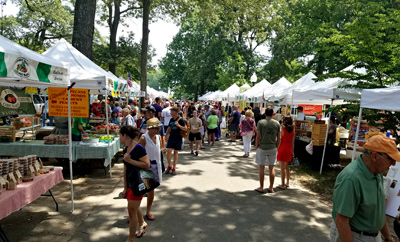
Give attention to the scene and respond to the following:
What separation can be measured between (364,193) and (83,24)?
969 centimetres

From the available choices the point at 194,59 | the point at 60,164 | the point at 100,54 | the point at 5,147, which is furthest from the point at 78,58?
the point at 194,59

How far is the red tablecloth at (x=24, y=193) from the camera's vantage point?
3.39 meters

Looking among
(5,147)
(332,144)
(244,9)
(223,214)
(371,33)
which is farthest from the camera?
(244,9)

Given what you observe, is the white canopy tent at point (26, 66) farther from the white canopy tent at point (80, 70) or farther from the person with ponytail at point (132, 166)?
the white canopy tent at point (80, 70)

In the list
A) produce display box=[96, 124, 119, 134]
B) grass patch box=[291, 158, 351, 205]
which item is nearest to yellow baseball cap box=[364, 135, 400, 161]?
grass patch box=[291, 158, 351, 205]

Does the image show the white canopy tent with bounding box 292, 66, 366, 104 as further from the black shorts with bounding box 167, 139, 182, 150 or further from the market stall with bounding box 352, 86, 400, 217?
the black shorts with bounding box 167, 139, 182, 150

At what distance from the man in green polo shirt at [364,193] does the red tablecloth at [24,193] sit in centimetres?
373

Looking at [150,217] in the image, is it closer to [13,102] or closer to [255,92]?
[13,102]

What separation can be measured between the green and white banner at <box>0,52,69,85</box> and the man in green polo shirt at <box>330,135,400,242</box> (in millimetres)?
3449

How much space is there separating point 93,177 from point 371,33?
27.4ft

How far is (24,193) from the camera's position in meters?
3.80

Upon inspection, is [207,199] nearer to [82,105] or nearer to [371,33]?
[82,105]

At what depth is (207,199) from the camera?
18.8 feet

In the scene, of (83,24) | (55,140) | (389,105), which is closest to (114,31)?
(83,24)
